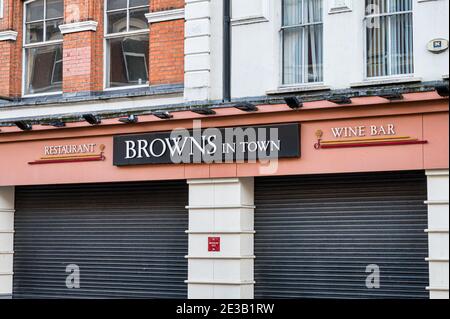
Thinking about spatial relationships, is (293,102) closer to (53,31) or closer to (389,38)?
(389,38)

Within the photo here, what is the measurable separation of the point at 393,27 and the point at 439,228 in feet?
11.1

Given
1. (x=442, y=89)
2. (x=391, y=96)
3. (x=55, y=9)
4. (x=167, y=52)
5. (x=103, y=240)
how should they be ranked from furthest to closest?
(x=55, y=9), (x=103, y=240), (x=167, y=52), (x=391, y=96), (x=442, y=89)

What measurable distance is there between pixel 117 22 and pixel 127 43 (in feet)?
1.57

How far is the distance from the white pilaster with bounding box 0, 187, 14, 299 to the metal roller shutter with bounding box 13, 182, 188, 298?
0.12 m

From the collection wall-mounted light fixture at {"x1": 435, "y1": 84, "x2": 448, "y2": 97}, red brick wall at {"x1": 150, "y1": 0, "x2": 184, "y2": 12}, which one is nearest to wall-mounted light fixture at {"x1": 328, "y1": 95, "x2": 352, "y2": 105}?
wall-mounted light fixture at {"x1": 435, "y1": 84, "x2": 448, "y2": 97}

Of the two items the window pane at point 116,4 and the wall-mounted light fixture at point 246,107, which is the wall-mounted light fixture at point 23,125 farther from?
the wall-mounted light fixture at point 246,107

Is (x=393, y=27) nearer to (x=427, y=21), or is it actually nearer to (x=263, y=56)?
(x=427, y=21)

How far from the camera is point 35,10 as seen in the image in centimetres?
1827

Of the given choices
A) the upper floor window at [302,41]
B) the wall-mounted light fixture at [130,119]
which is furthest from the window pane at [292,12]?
the wall-mounted light fixture at [130,119]

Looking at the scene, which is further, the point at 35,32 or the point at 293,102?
the point at 35,32

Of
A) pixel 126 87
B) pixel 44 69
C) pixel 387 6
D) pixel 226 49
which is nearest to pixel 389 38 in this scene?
pixel 387 6

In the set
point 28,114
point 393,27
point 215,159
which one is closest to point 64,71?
point 28,114

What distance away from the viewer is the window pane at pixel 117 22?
56.6ft

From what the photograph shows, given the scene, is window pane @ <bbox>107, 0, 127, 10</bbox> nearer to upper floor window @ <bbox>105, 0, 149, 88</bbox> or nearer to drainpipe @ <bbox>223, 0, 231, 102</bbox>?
upper floor window @ <bbox>105, 0, 149, 88</bbox>
